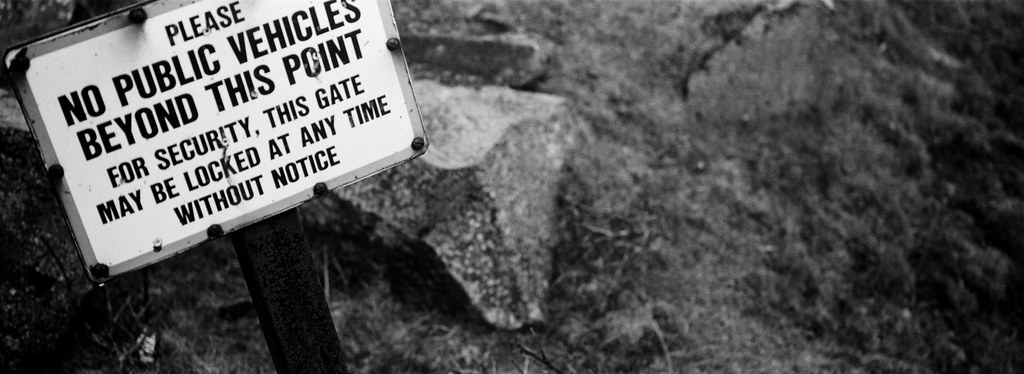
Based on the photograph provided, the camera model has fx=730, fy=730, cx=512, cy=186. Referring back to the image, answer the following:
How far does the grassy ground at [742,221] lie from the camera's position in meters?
3.22

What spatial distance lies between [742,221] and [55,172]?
10.4 ft

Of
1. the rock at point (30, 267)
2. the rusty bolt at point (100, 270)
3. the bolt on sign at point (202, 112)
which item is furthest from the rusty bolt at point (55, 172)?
the rock at point (30, 267)

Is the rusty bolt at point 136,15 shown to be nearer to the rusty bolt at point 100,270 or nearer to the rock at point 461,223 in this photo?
the rusty bolt at point 100,270

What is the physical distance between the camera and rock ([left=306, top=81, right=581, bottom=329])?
322 centimetres

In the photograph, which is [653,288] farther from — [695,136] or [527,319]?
[695,136]

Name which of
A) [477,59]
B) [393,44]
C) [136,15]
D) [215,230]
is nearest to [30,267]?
[215,230]

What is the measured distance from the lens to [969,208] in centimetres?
423

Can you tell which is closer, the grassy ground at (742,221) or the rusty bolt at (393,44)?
the rusty bolt at (393,44)

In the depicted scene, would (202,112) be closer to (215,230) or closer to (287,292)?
(215,230)

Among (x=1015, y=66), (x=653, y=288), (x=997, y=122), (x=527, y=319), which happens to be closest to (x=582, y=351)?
(x=527, y=319)

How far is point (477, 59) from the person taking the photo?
158 inches

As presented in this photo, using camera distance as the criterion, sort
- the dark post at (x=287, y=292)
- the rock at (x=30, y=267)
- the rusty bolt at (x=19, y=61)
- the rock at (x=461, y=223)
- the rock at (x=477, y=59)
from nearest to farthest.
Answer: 1. the rusty bolt at (x=19, y=61)
2. the dark post at (x=287, y=292)
3. the rock at (x=30, y=267)
4. the rock at (x=461, y=223)
5. the rock at (x=477, y=59)

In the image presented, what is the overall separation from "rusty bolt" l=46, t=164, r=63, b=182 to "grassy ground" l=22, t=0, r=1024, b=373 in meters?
1.29

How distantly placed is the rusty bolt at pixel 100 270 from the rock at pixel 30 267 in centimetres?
106
